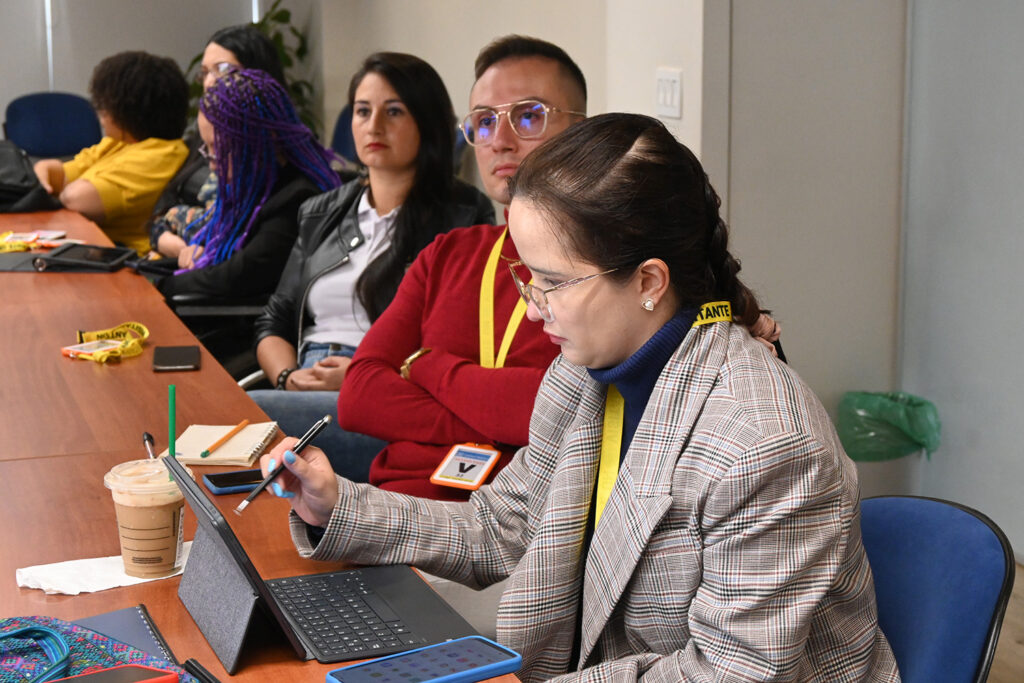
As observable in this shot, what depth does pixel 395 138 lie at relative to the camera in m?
2.82

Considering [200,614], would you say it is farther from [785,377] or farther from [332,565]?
[785,377]

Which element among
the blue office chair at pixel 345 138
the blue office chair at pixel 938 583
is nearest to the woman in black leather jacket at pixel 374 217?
the blue office chair at pixel 938 583

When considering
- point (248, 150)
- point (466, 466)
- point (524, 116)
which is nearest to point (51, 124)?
point (248, 150)

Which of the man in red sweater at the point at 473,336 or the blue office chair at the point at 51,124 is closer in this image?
the man in red sweater at the point at 473,336

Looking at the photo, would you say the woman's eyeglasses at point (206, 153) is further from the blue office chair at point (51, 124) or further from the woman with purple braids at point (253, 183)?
the blue office chair at point (51, 124)

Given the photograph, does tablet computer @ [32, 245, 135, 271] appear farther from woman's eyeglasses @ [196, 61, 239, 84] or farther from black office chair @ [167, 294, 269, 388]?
woman's eyeglasses @ [196, 61, 239, 84]

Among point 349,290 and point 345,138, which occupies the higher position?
point 345,138

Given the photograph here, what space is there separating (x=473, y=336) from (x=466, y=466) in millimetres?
310

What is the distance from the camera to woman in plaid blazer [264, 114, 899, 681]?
1.17m

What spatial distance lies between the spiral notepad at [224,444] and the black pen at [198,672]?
684mm

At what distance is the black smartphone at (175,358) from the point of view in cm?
236

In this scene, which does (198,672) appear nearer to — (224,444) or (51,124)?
(224,444)

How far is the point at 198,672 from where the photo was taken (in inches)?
43.8

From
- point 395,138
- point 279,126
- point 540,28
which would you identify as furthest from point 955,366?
point 279,126
